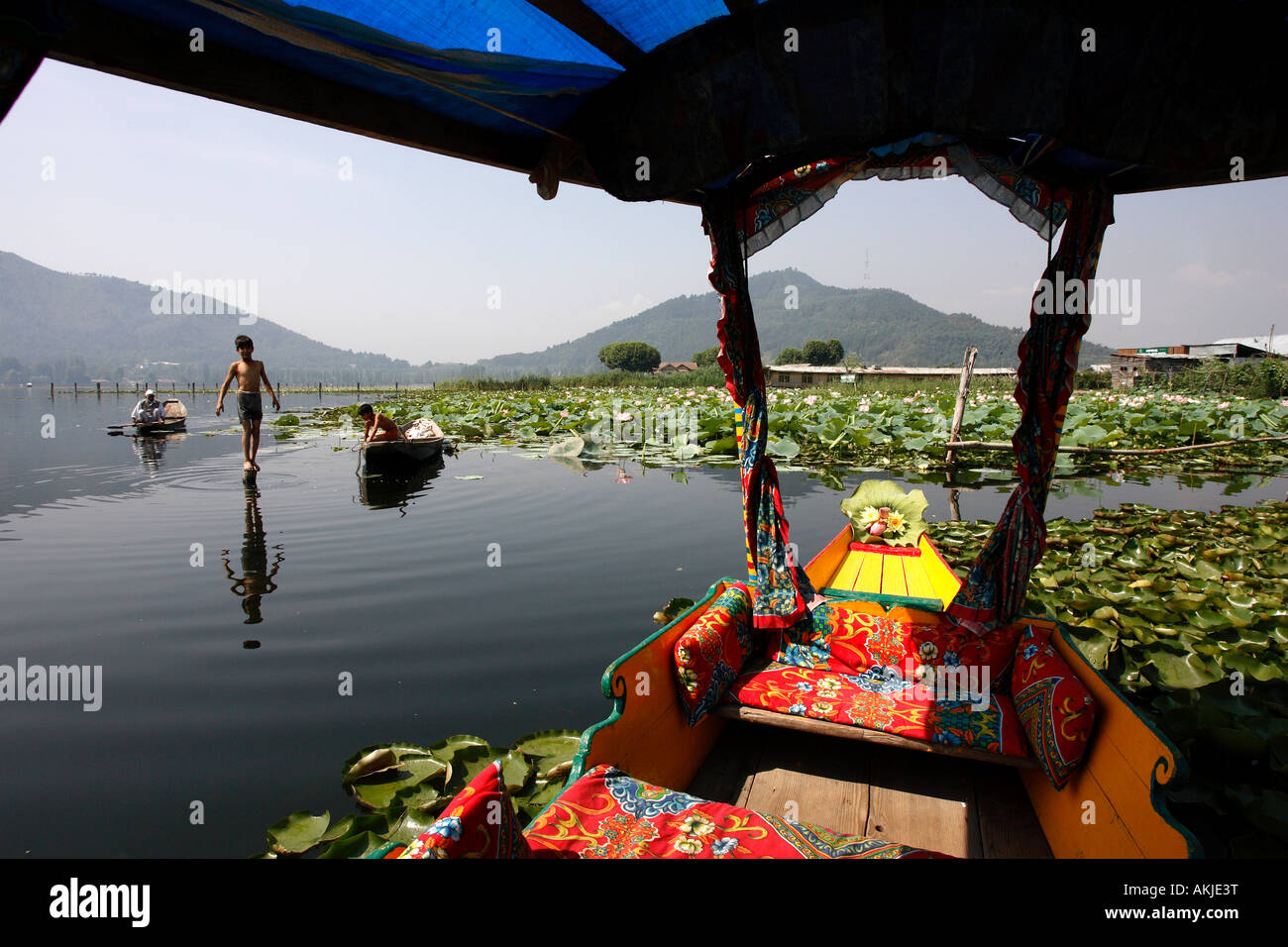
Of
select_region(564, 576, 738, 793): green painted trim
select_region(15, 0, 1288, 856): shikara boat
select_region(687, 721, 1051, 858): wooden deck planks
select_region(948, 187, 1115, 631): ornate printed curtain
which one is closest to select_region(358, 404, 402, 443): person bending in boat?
select_region(15, 0, 1288, 856): shikara boat

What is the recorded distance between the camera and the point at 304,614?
15.0 feet

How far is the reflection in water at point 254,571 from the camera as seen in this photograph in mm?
4789

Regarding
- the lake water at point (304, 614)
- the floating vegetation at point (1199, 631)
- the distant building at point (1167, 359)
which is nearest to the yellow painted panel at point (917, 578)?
the floating vegetation at point (1199, 631)

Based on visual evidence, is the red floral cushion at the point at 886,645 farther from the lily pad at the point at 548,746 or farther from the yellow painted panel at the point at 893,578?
the lily pad at the point at 548,746

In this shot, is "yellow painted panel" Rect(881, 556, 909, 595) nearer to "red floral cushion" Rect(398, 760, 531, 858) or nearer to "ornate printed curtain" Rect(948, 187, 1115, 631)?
"ornate printed curtain" Rect(948, 187, 1115, 631)

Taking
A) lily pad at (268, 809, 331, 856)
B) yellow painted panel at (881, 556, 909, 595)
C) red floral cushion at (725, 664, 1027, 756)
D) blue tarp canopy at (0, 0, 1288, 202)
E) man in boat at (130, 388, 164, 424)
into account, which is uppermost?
blue tarp canopy at (0, 0, 1288, 202)

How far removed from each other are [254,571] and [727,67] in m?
5.48

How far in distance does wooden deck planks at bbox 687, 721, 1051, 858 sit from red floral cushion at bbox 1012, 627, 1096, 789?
0.24 metres

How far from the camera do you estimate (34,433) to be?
58.9 feet

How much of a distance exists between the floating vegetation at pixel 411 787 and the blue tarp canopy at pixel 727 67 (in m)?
2.17

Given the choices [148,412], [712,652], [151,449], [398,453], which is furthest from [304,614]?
[148,412]

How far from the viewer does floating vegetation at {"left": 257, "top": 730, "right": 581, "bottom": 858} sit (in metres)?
2.26

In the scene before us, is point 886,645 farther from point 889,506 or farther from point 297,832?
point 297,832
